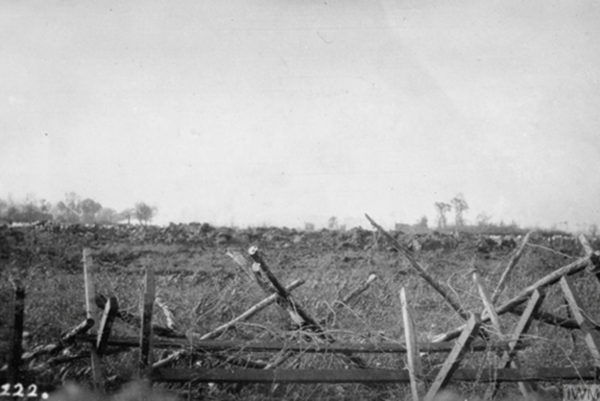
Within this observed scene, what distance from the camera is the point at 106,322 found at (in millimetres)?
3600

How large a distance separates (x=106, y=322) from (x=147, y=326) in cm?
52

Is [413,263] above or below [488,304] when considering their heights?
above

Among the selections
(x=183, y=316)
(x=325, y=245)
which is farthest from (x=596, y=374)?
(x=325, y=245)

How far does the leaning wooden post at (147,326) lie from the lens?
3283 millimetres

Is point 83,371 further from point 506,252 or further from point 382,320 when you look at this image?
point 506,252

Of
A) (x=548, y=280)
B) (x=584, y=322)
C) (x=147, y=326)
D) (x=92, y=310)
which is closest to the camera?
(x=147, y=326)

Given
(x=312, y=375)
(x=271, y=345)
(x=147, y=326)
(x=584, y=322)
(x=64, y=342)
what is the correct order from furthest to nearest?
1. (x=271, y=345)
2. (x=584, y=322)
3. (x=64, y=342)
4. (x=312, y=375)
5. (x=147, y=326)

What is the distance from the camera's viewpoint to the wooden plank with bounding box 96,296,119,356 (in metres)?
3.51

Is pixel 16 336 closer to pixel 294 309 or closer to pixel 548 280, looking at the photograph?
pixel 294 309

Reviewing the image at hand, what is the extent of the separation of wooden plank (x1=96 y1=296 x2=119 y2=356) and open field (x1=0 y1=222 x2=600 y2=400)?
12.0 inches

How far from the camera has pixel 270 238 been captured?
2127cm

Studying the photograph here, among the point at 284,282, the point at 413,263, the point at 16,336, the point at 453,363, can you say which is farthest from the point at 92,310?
the point at 284,282

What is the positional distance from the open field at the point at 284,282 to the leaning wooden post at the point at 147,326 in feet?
1.43

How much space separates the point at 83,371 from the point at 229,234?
53.2 feet
